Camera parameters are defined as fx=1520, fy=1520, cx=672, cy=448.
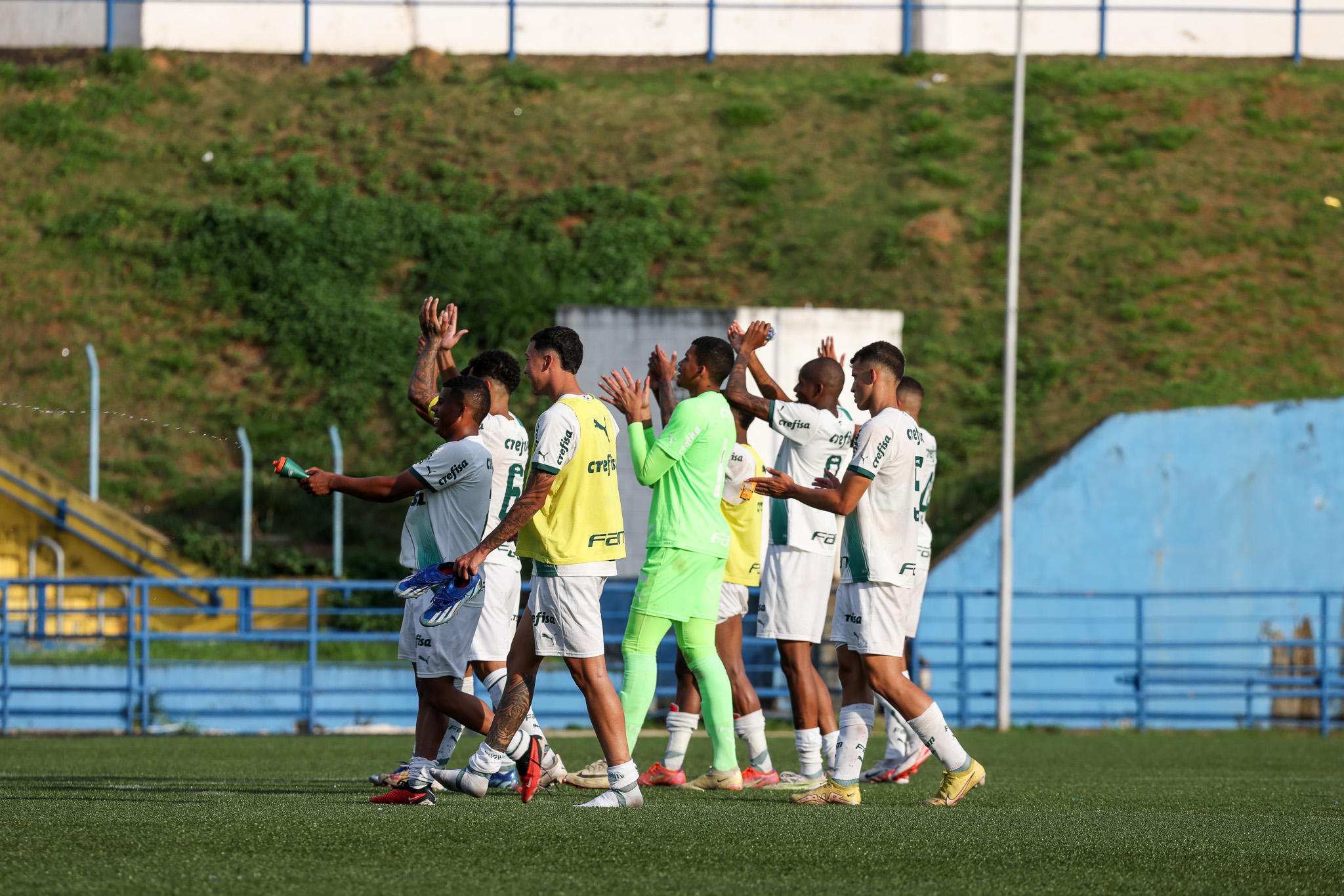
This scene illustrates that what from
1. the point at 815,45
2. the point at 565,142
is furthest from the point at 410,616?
the point at 815,45

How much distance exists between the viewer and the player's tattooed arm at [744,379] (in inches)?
298

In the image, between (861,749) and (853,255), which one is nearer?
(861,749)

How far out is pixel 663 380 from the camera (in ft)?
23.5

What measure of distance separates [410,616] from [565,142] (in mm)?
23930

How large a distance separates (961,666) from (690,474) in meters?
9.05

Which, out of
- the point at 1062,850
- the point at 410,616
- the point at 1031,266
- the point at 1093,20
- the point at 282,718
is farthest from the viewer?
the point at 1093,20

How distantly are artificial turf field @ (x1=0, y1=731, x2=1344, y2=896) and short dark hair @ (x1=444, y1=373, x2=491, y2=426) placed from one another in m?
1.71

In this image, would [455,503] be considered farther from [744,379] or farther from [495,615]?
[744,379]

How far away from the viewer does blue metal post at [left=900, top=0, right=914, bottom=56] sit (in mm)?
32531

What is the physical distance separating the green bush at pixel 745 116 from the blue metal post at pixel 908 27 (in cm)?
418

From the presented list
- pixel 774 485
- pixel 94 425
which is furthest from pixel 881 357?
pixel 94 425

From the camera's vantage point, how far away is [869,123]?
100 feet

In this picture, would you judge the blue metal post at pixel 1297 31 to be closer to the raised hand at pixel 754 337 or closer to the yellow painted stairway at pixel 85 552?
the yellow painted stairway at pixel 85 552

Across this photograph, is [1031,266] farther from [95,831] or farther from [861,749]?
[95,831]
